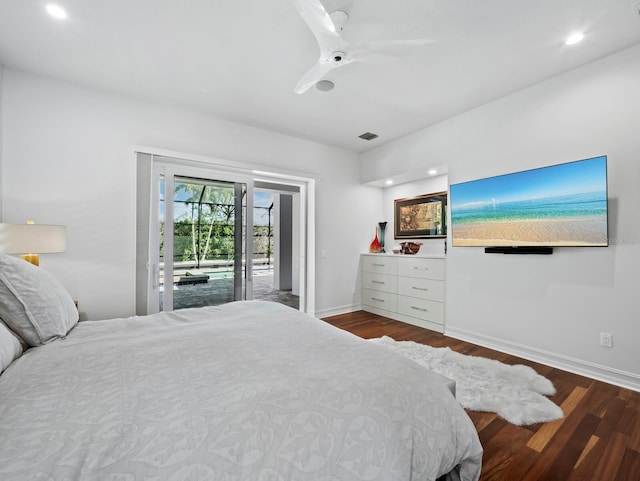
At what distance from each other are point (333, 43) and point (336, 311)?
377 cm

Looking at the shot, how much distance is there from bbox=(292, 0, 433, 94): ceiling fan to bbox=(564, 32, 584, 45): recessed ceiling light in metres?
1.28

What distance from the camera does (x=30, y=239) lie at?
83.7 inches

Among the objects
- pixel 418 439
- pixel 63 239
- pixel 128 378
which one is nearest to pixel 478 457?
pixel 418 439

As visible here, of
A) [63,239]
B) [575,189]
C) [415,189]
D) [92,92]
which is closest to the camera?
[63,239]

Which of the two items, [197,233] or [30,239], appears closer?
[30,239]

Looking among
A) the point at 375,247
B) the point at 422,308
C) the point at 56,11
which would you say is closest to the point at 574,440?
the point at 422,308

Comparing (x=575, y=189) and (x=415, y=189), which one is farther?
(x=415, y=189)

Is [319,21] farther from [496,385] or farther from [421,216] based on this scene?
[421,216]

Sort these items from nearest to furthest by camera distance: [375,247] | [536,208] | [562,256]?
1. [562,256]
2. [536,208]
3. [375,247]

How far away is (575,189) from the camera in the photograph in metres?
2.55

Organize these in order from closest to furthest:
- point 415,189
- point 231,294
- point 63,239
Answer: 1. point 63,239
2. point 231,294
3. point 415,189

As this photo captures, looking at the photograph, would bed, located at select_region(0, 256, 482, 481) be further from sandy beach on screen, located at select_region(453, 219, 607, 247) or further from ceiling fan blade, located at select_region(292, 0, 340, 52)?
sandy beach on screen, located at select_region(453, 219, 607, 247)

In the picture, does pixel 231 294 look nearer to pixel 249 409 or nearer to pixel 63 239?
pixel 63 239

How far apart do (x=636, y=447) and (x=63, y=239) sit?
4.19 meters
